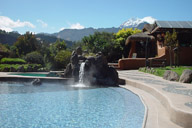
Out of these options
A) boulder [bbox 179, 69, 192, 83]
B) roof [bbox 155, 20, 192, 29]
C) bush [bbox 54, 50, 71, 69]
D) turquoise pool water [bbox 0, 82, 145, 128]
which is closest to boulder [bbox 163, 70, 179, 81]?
boulder [bbox 179, 69, 192, 83]

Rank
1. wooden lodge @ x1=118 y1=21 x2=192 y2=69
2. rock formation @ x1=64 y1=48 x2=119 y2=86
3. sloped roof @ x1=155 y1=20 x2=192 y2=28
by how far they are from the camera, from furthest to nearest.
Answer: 1. sloped roof @ x1=155 y1=20 x2=192 y2=28
2. wooden lodge @ x1=118 y1=21 x2=192 y2=69
3. rock formation @ x1=64 y1=48 x2=119 y2=86

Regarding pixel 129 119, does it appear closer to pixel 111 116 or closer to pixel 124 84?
pixel 111 116

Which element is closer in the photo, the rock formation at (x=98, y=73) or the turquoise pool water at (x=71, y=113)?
the turquoise pool water at (x=71, y=113)

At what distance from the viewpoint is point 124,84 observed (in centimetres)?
1257

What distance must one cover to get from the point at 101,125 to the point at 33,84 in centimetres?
903

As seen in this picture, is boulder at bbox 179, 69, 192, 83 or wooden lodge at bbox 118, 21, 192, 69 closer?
boulder at bbox 179, 69, 192, 83

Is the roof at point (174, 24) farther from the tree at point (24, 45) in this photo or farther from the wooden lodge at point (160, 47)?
the tree at point (24, 45)

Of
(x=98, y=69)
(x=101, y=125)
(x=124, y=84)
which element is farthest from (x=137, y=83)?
(x=101, y=125)

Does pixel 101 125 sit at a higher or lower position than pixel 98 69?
lower

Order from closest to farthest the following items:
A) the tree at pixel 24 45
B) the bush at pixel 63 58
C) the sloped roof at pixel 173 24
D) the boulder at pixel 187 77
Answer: the boulder at pixel 187 77 → the sloped roof at pixel 173 24 → the bush at pixel 63 58 → the tree at pixel 24 45

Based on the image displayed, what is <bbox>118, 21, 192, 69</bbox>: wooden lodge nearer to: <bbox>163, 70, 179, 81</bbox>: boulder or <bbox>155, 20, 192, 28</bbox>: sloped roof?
<bbox>155, 20, 192, 28</bbox>: sloped roof

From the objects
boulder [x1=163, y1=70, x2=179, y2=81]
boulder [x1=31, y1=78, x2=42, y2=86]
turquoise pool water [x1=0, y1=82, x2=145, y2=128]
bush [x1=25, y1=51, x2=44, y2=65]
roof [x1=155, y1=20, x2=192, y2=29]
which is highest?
roof [x1=155, y1=20, x2=192, y2=29]

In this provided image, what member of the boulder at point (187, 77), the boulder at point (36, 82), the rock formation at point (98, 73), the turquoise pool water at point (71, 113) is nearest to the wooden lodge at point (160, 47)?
the rock formation at point (98, 73)

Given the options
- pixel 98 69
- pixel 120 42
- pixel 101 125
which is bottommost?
pixel 101 125
